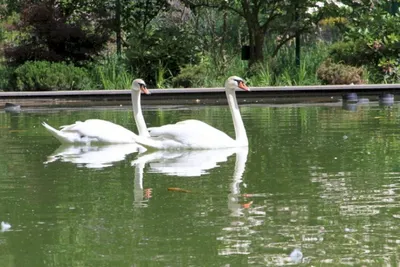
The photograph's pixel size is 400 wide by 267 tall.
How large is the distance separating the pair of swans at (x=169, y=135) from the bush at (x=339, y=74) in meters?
10.8

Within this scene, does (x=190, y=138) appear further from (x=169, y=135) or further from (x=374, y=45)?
(x=374, y=45)

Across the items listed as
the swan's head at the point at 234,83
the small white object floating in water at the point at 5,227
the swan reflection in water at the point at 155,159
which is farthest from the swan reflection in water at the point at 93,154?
the small white object floating in water at the point at 5,227

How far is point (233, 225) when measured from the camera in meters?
7.96

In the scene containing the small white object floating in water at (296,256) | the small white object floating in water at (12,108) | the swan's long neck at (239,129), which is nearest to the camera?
the small white object floating in water at (296,256)

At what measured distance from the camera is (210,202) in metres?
8.99

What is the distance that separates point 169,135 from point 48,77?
12344 millimetres

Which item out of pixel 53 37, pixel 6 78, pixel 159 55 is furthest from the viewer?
pixel 53 37

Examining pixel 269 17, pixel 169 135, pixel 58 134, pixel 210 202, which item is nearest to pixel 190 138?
pixel 169 135

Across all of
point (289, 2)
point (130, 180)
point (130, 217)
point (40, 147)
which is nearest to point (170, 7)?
point (289, 2)

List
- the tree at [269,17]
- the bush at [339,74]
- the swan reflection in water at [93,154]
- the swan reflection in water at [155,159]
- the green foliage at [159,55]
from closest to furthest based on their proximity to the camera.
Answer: the swan reflection in water at [155,159] < the swan reflection in water at [93,154] < the bush at [339,74] < the green foliage at [159,55] < the tree at [269,17]

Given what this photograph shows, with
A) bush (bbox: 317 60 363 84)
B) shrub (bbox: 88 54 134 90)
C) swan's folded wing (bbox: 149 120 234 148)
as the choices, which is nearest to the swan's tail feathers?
swan's folded wing (bbox: 149 120 234 148)

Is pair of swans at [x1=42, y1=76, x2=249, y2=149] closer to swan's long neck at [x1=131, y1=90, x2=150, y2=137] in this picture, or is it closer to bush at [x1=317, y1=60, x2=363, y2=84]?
swan's long neck at [x1=131, y1=90, x2=150, y2=137]

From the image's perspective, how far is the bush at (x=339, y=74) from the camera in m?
24.4

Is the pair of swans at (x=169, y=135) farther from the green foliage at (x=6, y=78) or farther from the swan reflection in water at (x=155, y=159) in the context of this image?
the green foliage at (x=6, y=78)
